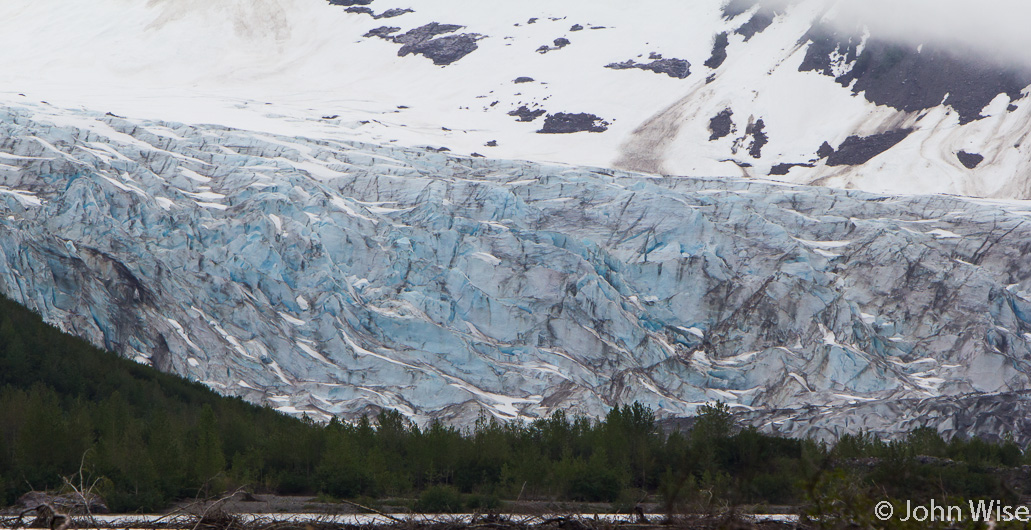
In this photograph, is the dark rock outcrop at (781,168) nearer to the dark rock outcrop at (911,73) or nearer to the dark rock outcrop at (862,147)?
the dark rock outcrop at (862,147)

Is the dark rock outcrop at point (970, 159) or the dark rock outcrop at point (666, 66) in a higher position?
the dark rock outcrop at point (666, 66)

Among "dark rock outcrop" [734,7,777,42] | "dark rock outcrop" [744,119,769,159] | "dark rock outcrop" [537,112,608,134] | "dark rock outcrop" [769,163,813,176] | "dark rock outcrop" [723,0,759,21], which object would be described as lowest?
"dark rock outcrop" [769,163,813,176]

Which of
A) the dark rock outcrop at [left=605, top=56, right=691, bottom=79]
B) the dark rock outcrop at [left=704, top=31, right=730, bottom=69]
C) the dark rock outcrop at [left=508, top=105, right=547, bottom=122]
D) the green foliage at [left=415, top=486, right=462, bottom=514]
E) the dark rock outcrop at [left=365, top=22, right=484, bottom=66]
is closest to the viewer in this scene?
the green foliage at [left=415, top=486, right=462, bottom=514]

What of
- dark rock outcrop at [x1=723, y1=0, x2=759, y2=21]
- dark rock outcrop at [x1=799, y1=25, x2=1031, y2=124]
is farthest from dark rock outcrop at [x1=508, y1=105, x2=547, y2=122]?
dark rock outcrop at [x1=723, y1=0, x2=759, y2=21]

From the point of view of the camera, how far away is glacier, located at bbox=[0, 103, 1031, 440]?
42.6m

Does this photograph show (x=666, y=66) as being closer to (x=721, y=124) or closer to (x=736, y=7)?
(x=721, y=124)

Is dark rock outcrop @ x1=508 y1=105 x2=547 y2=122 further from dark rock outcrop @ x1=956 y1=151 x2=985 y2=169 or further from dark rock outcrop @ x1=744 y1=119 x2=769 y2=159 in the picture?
dark rock outcrop @ x1=956 y1=151 x2=985 y2=169

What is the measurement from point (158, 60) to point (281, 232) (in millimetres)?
47988

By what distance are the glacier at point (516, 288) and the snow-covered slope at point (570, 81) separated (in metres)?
14.1

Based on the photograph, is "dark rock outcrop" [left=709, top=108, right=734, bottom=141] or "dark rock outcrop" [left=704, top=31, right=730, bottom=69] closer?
"dark rock outcrop" [left=709, top=108, right=734, bottom=141]

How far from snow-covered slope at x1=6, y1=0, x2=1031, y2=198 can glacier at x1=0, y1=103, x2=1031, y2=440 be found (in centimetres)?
1414

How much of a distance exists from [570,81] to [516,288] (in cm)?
4463

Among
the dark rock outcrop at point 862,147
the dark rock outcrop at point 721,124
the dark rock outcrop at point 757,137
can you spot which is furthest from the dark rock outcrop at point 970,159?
the dark rock outcrop at point 721,124

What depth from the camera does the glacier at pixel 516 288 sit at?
42.6 meters
